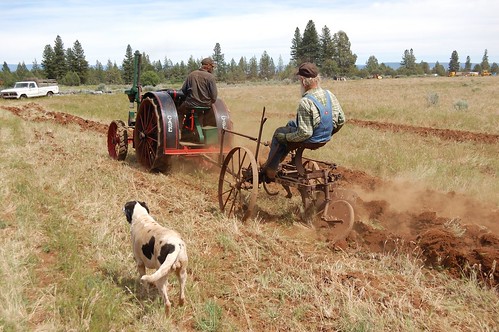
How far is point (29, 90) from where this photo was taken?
33125mm

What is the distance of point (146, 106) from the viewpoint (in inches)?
344

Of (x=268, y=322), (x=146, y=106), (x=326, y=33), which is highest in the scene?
(x=326, y=33)

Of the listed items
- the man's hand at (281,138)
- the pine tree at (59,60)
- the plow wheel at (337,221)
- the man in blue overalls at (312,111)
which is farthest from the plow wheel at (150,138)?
the pine tree at (59,60)

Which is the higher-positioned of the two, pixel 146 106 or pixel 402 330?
pixel 146 106

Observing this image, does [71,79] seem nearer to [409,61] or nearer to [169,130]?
[169,130]

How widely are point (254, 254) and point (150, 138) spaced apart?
176 inches

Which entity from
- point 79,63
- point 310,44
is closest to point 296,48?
point 310,44

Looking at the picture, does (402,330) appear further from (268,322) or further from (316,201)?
(316,201)

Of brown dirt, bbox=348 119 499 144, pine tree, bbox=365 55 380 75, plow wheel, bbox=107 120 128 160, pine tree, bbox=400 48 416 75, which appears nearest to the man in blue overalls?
plow wheel, bbox=107 120 128 160

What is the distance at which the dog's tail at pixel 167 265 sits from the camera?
11.0 feet

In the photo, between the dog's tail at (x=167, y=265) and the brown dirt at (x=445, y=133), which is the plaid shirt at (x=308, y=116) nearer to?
the dog's tail at (x=167, y=265)

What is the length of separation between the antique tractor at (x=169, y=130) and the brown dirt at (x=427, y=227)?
2533 mm

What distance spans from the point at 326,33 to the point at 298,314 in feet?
300

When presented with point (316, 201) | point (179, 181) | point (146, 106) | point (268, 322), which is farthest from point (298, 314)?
point (146, 106)
